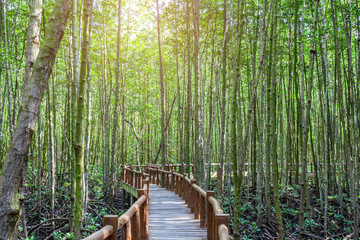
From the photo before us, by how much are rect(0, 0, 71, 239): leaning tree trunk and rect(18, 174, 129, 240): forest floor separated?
390cm

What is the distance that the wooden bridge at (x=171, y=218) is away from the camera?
230 cm

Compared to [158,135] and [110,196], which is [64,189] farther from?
[158,135]

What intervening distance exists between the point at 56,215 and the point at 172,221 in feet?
13.0

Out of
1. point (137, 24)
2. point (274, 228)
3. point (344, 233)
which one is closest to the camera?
point (344, 233)

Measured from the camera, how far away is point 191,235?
3889mm

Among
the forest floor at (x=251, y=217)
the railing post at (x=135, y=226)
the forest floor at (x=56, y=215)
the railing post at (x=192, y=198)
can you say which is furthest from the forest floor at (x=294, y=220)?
the railing post at (x=135, y=226)

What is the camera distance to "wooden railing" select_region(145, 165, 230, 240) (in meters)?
2.46

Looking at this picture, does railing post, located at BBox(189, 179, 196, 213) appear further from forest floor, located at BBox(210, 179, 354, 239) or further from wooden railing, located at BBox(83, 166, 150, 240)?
forest floor, located at BBox(210, 179, 354, 239)

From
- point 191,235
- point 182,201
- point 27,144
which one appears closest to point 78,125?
point 27,144

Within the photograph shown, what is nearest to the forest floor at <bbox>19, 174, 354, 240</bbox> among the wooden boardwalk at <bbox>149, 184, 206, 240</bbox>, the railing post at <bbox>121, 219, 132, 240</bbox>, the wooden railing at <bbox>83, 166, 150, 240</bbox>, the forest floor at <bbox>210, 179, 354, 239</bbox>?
the forest floor at <bbox>210, 179, 354, 239</bbox>

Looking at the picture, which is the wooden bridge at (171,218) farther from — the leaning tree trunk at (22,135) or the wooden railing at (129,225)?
the leaning tree trunk at (22,135)

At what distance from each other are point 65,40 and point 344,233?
8.27m

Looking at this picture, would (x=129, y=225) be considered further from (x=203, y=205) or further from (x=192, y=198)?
(x=192, y=198)

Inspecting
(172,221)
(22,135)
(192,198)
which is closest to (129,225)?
(22,135)
